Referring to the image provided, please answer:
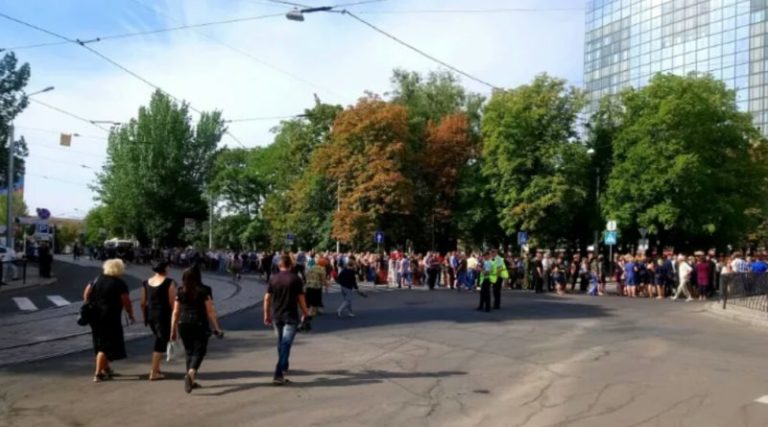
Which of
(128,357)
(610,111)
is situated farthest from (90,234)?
(128,357)

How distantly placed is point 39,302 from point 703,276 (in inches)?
861

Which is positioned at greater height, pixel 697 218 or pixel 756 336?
pixel 697 218

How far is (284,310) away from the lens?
9.55m

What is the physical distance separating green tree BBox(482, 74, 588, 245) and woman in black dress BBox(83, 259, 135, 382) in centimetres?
3706

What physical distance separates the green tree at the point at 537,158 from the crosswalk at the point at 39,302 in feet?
94.6

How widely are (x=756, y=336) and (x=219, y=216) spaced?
56544 mm

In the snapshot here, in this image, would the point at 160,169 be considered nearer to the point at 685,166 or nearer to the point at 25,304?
the point at 685,166

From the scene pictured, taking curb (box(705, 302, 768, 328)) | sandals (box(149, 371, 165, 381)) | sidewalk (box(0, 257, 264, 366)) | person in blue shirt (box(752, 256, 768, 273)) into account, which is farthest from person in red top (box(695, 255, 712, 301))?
sandals (box(149, 371, 165, 381))

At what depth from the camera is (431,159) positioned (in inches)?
1918

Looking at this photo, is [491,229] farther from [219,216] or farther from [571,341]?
[571,341]

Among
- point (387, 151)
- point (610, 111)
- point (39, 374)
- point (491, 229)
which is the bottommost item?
point (39, 374)

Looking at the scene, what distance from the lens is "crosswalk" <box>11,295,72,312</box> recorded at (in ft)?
66.1

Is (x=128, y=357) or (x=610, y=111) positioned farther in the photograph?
(x=610, y=111)

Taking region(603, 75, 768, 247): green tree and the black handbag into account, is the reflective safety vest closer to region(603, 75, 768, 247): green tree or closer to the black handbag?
the black handbag
